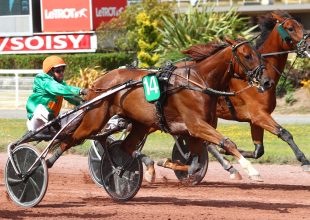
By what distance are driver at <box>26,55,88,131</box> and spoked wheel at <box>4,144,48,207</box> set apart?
362 millimetres

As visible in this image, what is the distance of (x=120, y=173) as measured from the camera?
10.0 m

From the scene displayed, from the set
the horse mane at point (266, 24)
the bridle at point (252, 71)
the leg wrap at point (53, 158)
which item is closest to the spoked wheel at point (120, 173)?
the leg wrap at point (53, 158)

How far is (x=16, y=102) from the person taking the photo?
25.5 meters

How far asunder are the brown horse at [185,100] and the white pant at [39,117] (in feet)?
1.11

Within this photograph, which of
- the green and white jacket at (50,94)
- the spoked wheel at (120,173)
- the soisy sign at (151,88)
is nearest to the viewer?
the soisy sign at (151,88)

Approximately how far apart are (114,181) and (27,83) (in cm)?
1709

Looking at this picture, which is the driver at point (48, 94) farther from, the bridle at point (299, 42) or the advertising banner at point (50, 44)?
the advertising banner at point (50, 44)

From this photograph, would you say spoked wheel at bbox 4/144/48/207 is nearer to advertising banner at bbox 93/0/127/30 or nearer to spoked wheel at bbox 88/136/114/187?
spoked wheel at bbox 88/136/114/187

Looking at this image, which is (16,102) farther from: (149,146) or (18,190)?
(18,190)

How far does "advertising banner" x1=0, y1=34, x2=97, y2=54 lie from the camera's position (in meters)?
36.6

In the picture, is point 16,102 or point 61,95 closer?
point 61,95

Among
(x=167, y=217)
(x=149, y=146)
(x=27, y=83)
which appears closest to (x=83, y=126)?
(x=167, y=217)

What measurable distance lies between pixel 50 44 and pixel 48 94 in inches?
1106

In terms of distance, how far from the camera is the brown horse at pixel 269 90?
1120cm
